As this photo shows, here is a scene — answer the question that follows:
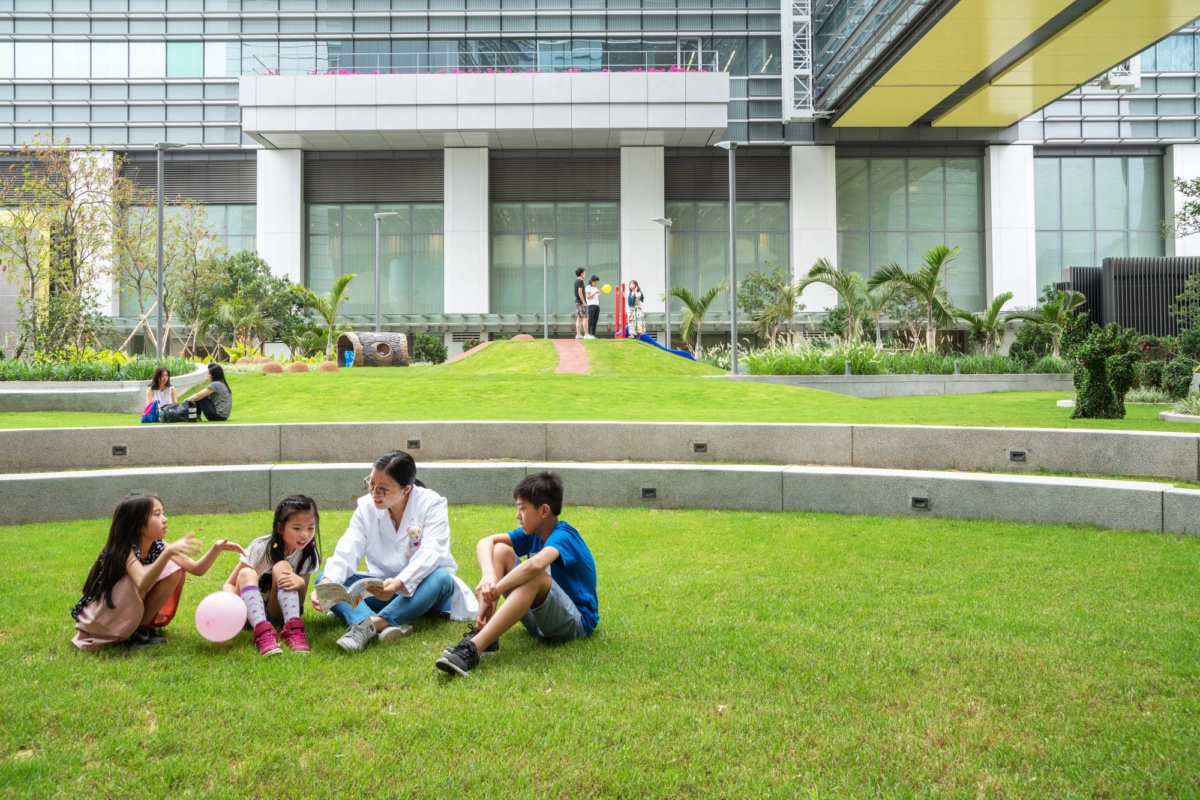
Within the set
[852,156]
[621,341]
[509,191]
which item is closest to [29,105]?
[509,191]

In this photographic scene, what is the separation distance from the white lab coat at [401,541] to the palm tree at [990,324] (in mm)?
29563

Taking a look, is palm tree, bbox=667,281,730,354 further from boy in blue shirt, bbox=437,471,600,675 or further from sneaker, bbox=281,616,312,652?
sneaker, bbox=281,616,312,652

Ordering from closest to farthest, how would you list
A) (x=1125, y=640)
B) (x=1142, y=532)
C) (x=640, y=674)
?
(x=640, y=674), (x=1125, y=640), (x=1142, y=532)

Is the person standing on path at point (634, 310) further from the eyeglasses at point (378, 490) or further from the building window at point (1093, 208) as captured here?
the eyeglasses at point (378, 490)

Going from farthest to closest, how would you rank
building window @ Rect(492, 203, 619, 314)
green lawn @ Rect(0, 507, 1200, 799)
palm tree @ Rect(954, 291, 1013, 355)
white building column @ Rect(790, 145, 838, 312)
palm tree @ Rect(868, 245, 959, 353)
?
building window @ Rect(492, 203, 619, 314) → white building column @ Rect(790, 145, 838, 312) → palm tree @ Rect(954, 291, 1013, 355) → palm tree @ Rect(868, 245, 959, 353) → green lawn @ Rect(0, 507, 1200, 799)

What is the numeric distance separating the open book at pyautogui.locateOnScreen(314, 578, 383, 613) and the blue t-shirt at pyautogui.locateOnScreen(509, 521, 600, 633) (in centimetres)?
82

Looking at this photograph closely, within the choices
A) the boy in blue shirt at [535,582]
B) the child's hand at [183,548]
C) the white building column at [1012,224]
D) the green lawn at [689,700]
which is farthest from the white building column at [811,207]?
the child's hand at [183,548]

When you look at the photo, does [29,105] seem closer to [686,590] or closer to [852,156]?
[852,156]

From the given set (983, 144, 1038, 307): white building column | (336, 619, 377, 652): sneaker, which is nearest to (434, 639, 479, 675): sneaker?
(336, 619, 377, 652): sneaker

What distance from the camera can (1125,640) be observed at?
488 cm

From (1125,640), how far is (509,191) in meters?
38.2

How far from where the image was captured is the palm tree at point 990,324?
3238cm

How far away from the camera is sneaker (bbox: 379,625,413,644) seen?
507 cm

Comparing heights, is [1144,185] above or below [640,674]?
above
